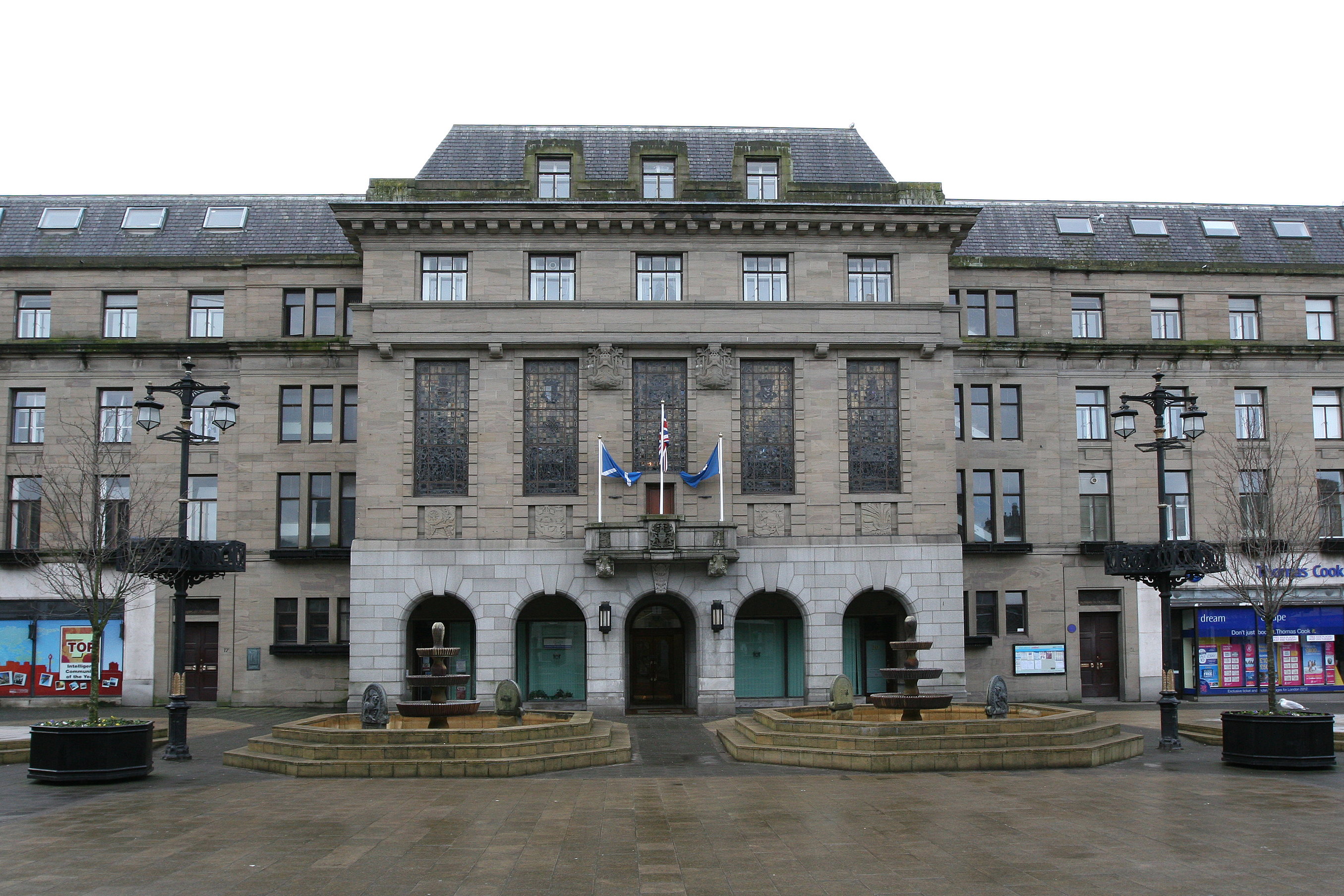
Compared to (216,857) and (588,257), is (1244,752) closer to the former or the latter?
(216,857)

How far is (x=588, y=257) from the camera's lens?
3247 cm

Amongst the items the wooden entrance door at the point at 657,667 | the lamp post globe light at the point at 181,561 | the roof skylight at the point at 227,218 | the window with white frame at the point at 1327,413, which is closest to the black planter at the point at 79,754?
the lamp post globe light at the point at 181,561

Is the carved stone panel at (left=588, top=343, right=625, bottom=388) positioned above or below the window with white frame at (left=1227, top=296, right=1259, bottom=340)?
below

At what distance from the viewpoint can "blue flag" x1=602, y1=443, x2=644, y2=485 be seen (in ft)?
102

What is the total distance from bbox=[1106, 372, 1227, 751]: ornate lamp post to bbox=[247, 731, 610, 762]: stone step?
12446 mm


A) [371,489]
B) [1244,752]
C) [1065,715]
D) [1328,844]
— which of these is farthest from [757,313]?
[1328,844]

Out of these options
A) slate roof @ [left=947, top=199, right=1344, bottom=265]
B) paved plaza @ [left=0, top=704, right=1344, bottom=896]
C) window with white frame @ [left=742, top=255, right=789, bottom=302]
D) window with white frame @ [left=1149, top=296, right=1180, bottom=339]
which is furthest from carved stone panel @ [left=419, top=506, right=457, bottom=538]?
window with white frame @ [left=1149, top=296, right=1180, bottom=339]

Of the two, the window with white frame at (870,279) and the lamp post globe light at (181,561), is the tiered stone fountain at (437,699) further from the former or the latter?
the window with white frame at (870,279)

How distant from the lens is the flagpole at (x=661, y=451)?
3038cm

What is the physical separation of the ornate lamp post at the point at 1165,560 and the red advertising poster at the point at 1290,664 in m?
16.3

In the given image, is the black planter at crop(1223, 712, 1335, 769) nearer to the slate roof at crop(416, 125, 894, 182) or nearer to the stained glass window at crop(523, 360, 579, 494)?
the stained glass window at crop(523, 360, 579, 494)

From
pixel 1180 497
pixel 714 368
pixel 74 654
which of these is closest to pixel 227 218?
pixel 74 654

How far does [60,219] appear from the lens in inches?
1511

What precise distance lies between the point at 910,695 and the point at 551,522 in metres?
12.3
